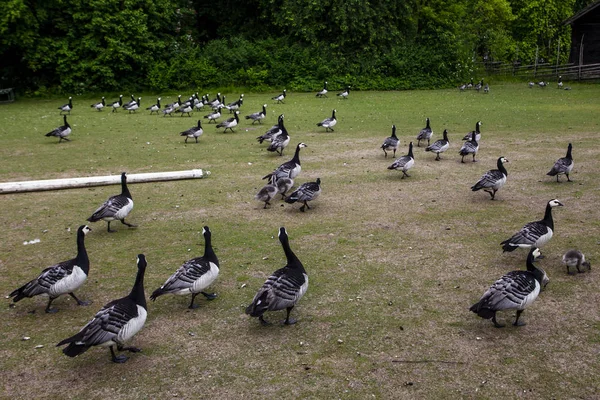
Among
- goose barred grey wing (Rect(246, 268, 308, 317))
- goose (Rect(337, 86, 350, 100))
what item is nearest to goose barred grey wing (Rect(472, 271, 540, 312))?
goose barred grey wing (Rect(246, 268, 308, 317))

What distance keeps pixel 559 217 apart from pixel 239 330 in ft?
24.7

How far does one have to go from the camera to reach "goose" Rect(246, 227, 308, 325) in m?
7.17

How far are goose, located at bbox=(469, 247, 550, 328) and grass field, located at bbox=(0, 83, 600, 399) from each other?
1.12ft

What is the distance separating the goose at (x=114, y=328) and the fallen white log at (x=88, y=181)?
8.36m

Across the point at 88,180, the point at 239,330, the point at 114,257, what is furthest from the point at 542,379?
the point at 88,180

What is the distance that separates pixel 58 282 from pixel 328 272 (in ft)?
13.5

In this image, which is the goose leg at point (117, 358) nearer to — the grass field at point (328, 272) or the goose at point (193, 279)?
the grass field at point (328, 272)

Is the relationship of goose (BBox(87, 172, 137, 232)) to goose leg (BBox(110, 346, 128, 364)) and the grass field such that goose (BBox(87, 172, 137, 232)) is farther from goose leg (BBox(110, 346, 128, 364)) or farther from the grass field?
goose leg (BBox(110, 346, 128, 364))

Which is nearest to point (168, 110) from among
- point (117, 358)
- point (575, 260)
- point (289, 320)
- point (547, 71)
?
point (289, 320)

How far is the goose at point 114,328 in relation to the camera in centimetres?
628

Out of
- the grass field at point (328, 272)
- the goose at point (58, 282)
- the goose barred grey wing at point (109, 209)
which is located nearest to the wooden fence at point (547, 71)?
the grass field at point (328, 272)

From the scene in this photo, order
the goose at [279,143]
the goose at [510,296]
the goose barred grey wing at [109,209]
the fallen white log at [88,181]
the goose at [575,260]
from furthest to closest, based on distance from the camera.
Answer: the goose at [279,143], the fallen white log at [88,181], the goose barred grey wing at [109,209], the goose at [575,260], the goose at [510,296]

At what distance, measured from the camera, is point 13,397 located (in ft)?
19.8

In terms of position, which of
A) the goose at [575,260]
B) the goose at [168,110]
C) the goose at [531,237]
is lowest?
the goose at [575,260]
